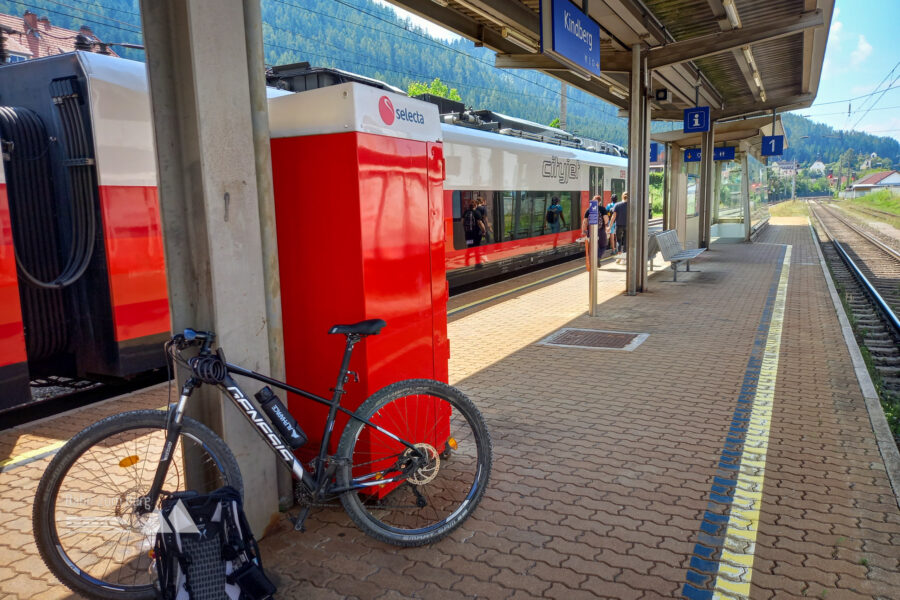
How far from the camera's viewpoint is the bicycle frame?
2752 mm

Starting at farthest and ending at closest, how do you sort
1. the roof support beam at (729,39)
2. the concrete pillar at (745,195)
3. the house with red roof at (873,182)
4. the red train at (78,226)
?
the house with red roof at (873,182) → the concrete pillar at (745,195) → the roof support beam at (729,39) → the red train at (78,226)

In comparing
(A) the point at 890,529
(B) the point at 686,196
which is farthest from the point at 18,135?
(B) the point at 686,196

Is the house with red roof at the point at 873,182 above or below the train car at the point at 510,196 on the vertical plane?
above

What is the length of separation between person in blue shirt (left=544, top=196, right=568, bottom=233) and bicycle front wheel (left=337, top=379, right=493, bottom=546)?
1216 cm

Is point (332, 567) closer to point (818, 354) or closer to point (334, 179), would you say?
point (334, 179)

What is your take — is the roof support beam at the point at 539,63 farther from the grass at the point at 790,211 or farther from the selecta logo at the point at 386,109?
the grass at the point at 790,211

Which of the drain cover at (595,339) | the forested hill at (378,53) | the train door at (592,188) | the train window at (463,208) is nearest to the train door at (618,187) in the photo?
the train door at (592,188)

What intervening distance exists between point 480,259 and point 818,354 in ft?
21.2

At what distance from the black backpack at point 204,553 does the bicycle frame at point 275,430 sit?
0.32 meters

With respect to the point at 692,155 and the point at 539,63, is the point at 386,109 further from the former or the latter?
the point at 692,155

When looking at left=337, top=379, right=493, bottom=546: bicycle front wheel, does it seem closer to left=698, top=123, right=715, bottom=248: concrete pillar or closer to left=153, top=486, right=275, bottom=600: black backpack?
left=153, top=486, right=275, bottom=600: black backpack

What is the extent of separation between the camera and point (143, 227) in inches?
229

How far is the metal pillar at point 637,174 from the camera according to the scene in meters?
10.8

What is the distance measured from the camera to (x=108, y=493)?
2.84 metres
